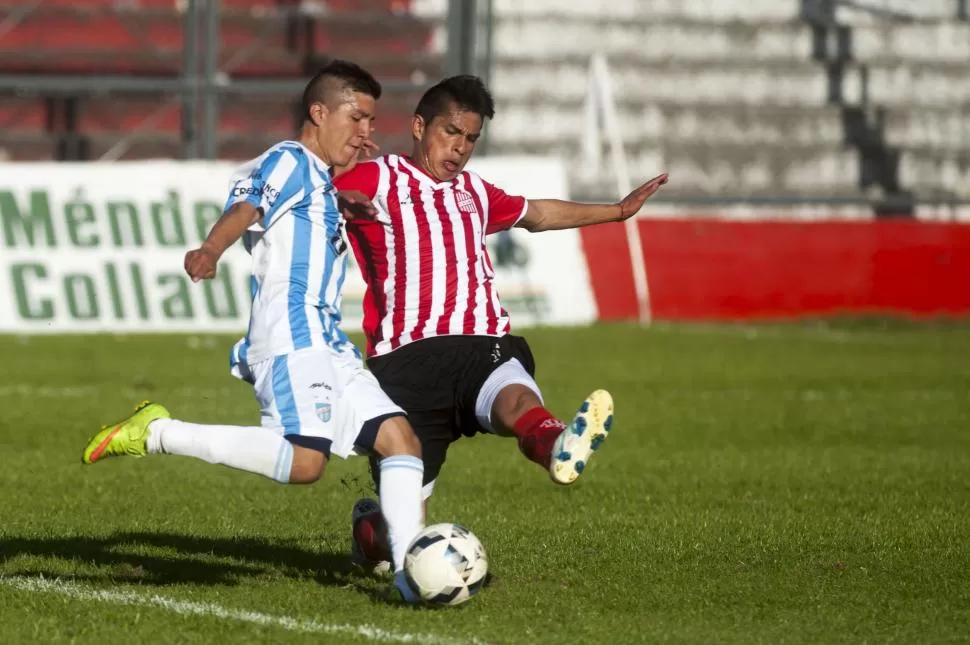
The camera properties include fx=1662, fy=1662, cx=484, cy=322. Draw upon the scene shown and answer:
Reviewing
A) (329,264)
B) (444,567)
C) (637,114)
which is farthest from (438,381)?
(637,114)

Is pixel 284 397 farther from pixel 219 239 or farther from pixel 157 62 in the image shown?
pixel 157 62

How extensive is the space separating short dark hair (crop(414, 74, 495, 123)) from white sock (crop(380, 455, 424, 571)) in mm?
1434

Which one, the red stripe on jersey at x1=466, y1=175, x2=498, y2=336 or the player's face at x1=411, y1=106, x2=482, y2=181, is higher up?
the player's face at x1=411, y1=106, x2=482, y2=181

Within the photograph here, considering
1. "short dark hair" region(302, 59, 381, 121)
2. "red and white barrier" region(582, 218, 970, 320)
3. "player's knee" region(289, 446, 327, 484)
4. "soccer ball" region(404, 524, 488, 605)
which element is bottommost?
"red and white barrier" region(582, 218, 970, 320)

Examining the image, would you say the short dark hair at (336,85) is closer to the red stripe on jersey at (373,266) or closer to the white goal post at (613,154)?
the red stripe on jersey at (373,266)

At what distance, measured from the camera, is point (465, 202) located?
6.56 metres

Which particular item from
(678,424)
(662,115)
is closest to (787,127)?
(662,115)

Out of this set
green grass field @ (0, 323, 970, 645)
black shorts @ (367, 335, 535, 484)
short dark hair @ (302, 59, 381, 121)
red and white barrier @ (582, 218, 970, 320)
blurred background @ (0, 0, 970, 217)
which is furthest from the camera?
blurred background @ (0, 0, 970, 217)

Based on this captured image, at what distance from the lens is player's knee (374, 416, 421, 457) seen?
567 centimetres

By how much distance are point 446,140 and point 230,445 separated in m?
1.53

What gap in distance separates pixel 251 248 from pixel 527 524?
2199 mm

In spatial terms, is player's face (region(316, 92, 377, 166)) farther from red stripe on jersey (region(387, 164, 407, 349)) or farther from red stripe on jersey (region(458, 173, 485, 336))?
red stripe on jersey (region(458, 173, 485, 336))

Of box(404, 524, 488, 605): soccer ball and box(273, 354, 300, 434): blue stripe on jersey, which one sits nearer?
box(404, 524, 488, 605): soccer ball

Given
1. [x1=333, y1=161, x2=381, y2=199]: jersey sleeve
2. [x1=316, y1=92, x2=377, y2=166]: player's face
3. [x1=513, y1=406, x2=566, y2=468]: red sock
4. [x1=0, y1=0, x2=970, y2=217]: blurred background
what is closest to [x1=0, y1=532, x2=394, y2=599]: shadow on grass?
[x1=513, y1=406, x2=566, y2=468]: red sock
